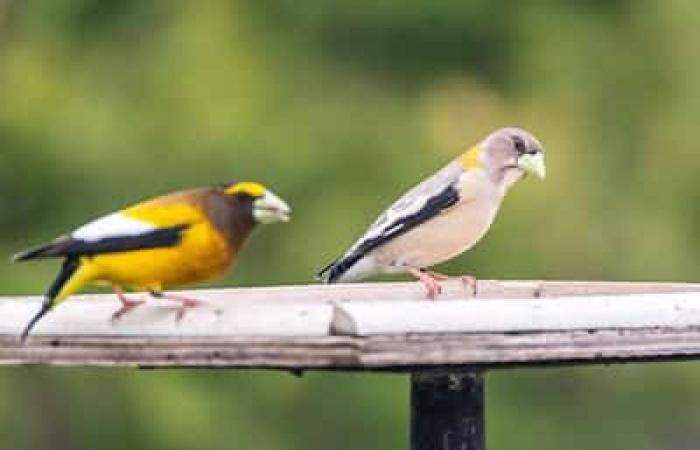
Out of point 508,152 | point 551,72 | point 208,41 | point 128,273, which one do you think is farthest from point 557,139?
point 128,273

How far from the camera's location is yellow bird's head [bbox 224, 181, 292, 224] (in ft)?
12.6

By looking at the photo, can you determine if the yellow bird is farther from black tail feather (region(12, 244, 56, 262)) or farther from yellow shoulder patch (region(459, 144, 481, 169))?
yellow shoulder patch (region(459, 144, 481, 169))

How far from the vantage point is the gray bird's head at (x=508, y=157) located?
5.05m

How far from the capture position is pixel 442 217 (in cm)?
492

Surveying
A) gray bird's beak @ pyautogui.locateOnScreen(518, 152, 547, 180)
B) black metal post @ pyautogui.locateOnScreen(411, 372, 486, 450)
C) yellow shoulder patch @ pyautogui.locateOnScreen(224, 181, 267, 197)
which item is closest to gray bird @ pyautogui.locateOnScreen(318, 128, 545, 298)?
gray bird's beak @ pyautogui.locateOnScreen(518, 152, 547, 180)

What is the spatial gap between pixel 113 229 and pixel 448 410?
0.82 m

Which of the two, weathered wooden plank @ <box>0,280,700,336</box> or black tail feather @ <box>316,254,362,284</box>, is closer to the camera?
weathered wooden plank @ <box>0,280,700,336</box>

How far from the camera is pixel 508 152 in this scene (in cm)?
509

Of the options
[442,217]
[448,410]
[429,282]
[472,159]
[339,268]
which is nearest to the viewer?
[448,410]

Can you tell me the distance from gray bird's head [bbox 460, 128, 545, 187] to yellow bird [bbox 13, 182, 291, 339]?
126 centimetres

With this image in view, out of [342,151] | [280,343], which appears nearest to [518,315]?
[280,343]

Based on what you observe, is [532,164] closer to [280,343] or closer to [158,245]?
[158,245]

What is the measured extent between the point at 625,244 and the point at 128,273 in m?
4.69

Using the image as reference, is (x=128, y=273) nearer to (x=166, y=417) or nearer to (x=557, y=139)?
(x=166, y=417)
